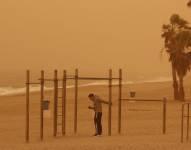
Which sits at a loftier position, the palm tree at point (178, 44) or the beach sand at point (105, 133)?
the palm tree at point (178, 44)

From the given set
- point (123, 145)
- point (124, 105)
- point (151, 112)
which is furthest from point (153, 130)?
point (124, 105)

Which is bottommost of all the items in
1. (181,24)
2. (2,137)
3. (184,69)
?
(2,137)

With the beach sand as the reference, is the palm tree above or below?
above

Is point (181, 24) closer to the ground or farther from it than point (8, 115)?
farther from it

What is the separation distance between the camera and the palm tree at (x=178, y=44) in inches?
1860

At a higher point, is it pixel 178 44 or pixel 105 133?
pixel 178 44

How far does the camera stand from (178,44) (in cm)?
Result: 4738

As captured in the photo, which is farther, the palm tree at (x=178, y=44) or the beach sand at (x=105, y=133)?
the palm tree at (x=178, y=44)

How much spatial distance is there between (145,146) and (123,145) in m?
0.63

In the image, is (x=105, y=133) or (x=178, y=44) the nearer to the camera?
(x=105, y=133)

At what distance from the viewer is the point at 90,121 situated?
3291cm

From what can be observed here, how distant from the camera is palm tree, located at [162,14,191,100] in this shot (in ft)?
155

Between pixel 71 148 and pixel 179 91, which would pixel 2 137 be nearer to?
pixel 71 148

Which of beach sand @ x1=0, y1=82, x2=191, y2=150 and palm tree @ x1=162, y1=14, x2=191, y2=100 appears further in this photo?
palm tree @ x1=162, y1=14, x2=191, y2=100
